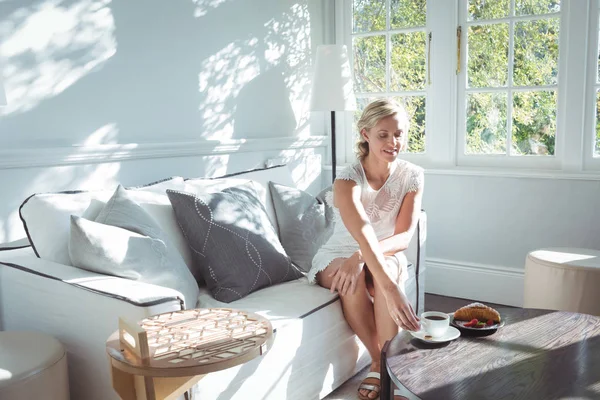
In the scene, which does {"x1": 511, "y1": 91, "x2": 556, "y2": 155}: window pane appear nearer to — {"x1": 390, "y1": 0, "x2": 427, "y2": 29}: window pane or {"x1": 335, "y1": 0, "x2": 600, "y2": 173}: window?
{"x1": 335, "y1": 0, "x2": 600, "y2": 173}: window

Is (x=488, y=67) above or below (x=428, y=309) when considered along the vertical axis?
above

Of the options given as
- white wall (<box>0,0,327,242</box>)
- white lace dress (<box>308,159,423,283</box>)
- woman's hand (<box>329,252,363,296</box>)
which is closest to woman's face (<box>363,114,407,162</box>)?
white lace dress (<box>308,159,423,283</box>)

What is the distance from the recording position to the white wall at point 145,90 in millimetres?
2301

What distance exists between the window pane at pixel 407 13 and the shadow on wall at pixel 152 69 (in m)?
0.57

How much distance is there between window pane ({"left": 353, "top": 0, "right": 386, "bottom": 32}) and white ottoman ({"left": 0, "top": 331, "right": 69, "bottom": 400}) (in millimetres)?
2896

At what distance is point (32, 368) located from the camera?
1618mm

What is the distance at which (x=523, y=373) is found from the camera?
151 centimetres

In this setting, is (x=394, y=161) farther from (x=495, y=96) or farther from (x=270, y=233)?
(x=495, y=96)

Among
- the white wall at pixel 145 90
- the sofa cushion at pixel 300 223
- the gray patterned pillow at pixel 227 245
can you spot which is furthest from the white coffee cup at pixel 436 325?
the white wall at pixel 145 90

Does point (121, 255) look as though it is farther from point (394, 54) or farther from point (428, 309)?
point (394, 54)

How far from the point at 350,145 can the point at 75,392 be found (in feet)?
8.79

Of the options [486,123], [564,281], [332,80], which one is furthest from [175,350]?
[486,123]

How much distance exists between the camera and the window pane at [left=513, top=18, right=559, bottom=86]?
10.8 ft

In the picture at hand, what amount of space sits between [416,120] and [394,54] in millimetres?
459
